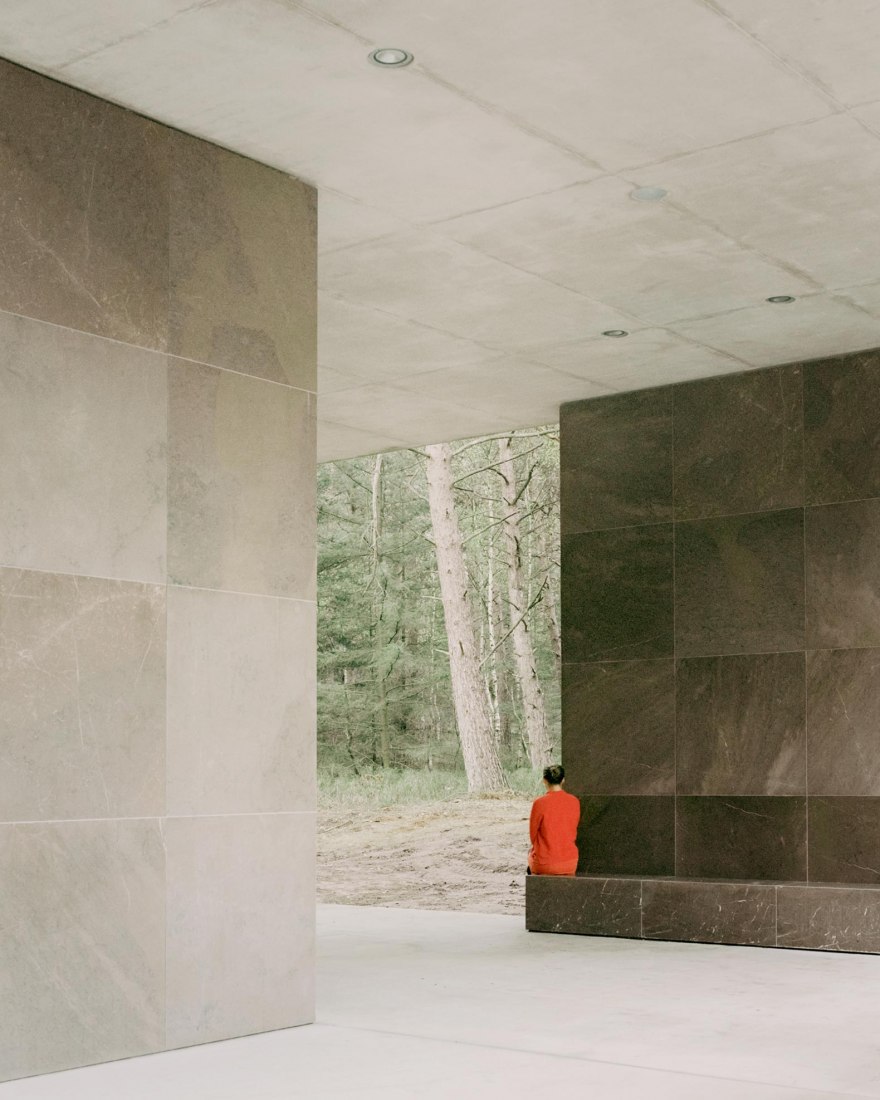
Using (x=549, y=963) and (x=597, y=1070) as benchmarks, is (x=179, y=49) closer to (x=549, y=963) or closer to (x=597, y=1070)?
(x=597, y=1070)

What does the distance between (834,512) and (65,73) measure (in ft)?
22.5

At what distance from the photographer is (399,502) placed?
110 ft

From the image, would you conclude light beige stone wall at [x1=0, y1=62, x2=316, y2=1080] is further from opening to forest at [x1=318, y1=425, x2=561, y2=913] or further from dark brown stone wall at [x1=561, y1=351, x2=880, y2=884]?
opening to forest at [x1=318, y1=425, x2=561, y2=913]

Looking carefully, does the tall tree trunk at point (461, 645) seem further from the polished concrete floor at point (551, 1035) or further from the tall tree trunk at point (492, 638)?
the polished concrete floor at point (551, 1035)

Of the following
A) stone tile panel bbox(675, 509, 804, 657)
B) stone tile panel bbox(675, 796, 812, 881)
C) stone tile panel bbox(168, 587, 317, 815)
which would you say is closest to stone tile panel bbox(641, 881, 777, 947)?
stone tile panel bbox(675, 796, 812, 881)

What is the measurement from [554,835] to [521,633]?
53.5ft

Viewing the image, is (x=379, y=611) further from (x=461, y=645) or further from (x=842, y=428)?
(x=842, y=428)

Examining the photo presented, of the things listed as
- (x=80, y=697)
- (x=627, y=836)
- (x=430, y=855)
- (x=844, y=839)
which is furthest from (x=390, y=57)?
(x=430, y=855)

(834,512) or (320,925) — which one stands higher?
(834,512)

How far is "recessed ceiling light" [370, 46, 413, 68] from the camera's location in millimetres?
6332

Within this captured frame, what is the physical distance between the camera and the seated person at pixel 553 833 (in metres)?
11.9

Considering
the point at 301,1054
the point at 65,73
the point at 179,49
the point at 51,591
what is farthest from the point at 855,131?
the point at 301,1054

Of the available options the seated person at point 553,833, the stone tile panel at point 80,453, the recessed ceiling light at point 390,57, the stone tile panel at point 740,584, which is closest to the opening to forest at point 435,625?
the seated person at point 553,833

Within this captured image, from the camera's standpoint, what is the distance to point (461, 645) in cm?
2697
